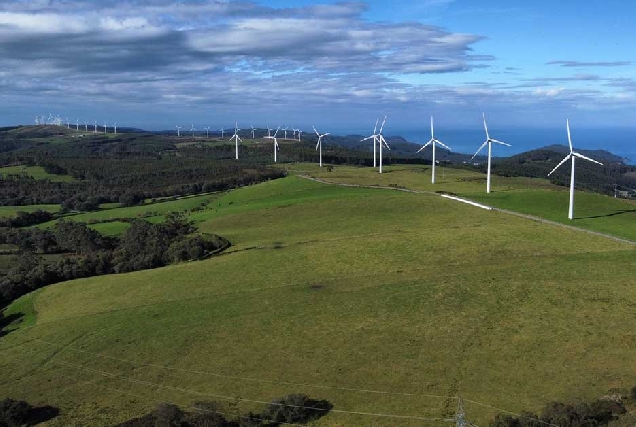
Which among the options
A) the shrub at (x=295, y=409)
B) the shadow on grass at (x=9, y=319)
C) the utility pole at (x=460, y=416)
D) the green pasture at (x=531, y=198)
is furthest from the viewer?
the green pasture at (x=531, y=198)

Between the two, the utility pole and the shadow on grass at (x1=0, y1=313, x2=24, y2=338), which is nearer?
the utility pole

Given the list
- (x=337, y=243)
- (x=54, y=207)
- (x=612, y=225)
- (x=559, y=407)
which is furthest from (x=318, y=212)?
(x=54, y=207)

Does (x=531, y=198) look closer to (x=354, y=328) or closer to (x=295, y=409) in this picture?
(x=354, y=328)

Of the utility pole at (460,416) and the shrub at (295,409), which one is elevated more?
the utility pole at (460,416)

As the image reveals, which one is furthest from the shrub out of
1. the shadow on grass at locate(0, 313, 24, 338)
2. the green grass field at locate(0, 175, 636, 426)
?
the shadow on grass at locate(0, 313, 24, 338)

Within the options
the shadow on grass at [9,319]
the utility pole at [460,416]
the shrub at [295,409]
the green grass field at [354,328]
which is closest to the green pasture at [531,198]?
the green grass field at [354,328]

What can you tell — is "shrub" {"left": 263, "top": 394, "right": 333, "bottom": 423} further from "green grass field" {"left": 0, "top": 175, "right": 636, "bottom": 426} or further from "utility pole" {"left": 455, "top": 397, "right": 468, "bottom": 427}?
"utility pole" {"left": 455, "top": 397, "right": 468, "bottom": 427}

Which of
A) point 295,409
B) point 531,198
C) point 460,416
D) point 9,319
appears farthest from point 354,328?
point 531,198

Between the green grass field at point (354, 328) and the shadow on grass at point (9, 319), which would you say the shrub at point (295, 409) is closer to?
the green grass field at point (354, 328)
